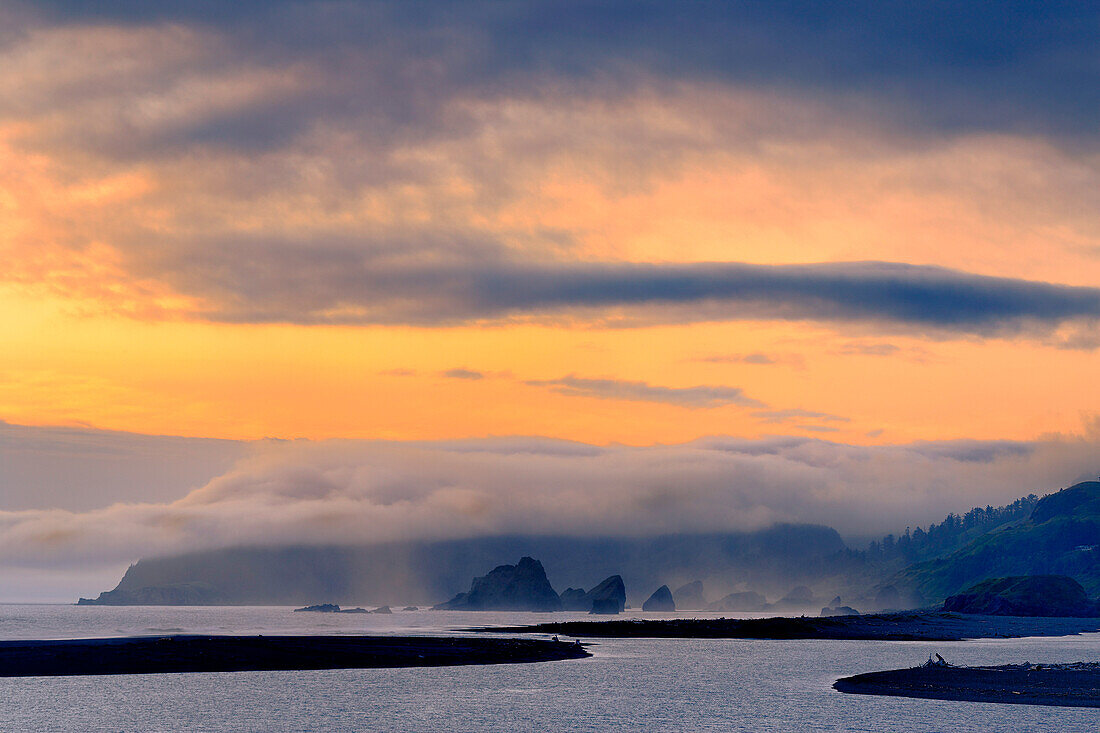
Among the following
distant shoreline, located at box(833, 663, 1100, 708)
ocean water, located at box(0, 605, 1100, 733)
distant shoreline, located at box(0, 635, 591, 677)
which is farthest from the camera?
distant shoreline, located at box(0, 635, 591, 677)

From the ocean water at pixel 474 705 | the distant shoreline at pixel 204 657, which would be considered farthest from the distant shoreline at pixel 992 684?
the distant shoreline at pixel 204 657

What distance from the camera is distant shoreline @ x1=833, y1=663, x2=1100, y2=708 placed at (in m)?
122

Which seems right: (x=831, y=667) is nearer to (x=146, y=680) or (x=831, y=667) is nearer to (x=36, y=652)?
(x=146, y=680)

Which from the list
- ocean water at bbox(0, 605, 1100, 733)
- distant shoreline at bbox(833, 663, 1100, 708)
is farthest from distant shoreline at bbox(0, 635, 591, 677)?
distant shoreline at bbox(833, 663, 1100, 708)

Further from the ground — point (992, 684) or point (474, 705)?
point (474, 705)

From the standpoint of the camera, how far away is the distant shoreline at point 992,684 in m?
122

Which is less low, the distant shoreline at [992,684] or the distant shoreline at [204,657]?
the distant shoreline at [204,657]

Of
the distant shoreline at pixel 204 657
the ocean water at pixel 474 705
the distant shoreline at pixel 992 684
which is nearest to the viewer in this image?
the ocean water at pixel 474 705

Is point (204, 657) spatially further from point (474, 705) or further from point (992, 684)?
point (992, 684)

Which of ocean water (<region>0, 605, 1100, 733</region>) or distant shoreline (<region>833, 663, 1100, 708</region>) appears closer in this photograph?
ocean water (<region>0, 605, 1100, 733</region>)

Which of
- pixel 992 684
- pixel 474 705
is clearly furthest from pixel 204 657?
pixel 992 684

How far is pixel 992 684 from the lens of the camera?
137125 mm

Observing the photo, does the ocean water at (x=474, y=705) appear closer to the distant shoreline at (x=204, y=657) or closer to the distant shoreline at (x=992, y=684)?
the distant shoreline at (x=992, y=684)

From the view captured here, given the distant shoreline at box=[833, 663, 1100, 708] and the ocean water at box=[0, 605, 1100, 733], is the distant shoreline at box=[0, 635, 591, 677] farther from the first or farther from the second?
the distant shoreline at box=[833, 663, 1100, 708]
